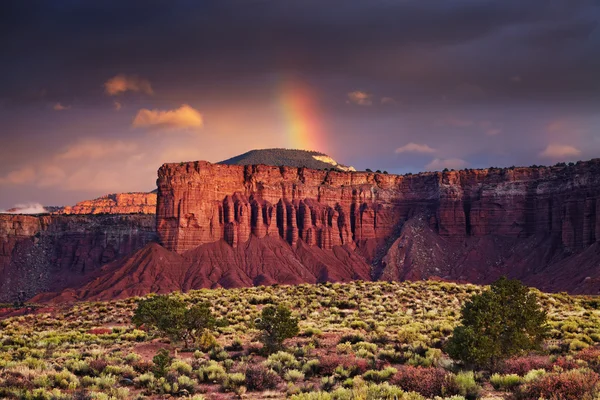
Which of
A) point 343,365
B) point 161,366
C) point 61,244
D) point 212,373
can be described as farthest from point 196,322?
point 61,244

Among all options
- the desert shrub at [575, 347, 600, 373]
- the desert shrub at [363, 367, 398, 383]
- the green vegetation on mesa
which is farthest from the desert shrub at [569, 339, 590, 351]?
the desert shrub at [363, 367, 398, 383]

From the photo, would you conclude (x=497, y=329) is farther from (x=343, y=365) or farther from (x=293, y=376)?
(x=293, y=376)

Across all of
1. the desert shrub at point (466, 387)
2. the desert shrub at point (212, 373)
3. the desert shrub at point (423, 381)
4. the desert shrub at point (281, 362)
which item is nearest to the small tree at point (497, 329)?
the desert shrub at point (423, 381)

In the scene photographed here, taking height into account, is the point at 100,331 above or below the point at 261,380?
below

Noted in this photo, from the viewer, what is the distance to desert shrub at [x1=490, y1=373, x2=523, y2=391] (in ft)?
65.4

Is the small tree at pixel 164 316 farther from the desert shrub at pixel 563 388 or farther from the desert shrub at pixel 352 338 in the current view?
the desert shrub at pixel 563 388

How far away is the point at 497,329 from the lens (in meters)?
25.3

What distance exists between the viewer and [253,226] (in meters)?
122

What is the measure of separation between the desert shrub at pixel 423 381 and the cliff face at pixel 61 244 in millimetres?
124904

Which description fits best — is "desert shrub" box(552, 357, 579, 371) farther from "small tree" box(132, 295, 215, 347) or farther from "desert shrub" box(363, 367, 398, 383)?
Answer: "small tree" box(132, 295, 215, 347)

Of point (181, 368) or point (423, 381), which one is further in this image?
point (181, 368)

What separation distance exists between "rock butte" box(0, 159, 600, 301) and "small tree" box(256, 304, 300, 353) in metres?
70.4

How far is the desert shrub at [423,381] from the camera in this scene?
19297mm

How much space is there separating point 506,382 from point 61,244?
→ 14960 centimetres
